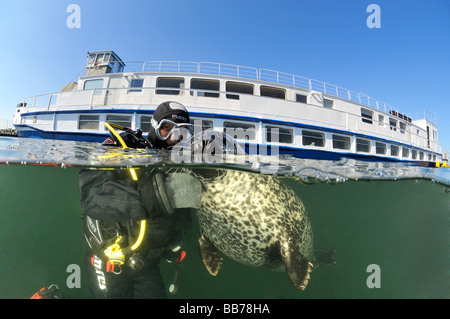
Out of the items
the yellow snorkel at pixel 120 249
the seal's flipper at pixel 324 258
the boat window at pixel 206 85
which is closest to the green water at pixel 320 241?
the seal's flipper at pixel 324 258

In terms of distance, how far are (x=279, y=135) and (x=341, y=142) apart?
4416 millimetres

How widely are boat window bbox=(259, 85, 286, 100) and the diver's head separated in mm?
9941

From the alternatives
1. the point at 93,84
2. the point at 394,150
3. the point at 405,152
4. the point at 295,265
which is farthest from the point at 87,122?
the point at 405,152

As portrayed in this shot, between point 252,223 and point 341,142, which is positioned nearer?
point 252,223

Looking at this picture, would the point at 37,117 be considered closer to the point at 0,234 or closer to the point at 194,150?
the point at 0,234

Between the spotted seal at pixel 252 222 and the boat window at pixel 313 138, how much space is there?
9.14 m

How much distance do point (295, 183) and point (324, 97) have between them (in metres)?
9.88

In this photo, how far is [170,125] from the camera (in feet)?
11.3

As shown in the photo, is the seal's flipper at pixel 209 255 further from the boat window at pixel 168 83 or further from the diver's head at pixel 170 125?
the boat window at pixel 168 83

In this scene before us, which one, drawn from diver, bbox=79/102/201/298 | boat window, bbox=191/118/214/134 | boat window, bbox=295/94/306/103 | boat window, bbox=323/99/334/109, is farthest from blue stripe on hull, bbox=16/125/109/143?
boat window, bbox=323/99/334/109

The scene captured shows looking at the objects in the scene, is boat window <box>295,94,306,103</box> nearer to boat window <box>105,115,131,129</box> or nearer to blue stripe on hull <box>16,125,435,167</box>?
blue stripe on hull <box>16,125,435,167</box>

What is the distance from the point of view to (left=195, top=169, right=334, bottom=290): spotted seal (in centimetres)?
296

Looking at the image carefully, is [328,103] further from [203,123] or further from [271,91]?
[203,123]
